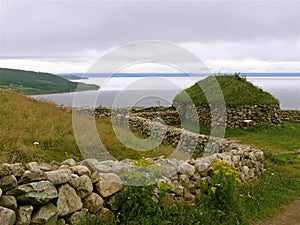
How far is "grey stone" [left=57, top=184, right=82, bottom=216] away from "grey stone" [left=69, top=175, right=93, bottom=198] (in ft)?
0.30

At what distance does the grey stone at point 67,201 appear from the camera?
18.8 feet

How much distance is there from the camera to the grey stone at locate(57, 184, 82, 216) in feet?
18.8

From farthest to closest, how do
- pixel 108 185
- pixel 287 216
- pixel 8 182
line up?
1. pixel 287 216
2. pixel 108 185
3. pixel 8 182

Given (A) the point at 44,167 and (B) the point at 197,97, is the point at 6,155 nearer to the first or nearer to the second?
(A) the point at 44,167

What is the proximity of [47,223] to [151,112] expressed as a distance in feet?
72.0

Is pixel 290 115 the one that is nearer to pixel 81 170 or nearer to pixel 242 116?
pixel 242 116

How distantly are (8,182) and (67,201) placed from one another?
3.16ft

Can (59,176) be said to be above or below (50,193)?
above

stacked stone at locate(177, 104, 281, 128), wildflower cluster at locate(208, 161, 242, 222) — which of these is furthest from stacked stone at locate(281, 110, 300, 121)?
wildflower cluster at locate(208, 161, 242, 222)

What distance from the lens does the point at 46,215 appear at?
545 cm

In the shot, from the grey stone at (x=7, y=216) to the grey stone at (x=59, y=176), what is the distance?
81 cm

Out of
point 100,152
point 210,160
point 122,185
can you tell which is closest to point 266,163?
point 210,160

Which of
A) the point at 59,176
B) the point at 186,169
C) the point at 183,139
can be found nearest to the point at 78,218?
the point at 59,176

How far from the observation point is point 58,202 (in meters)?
5.71
